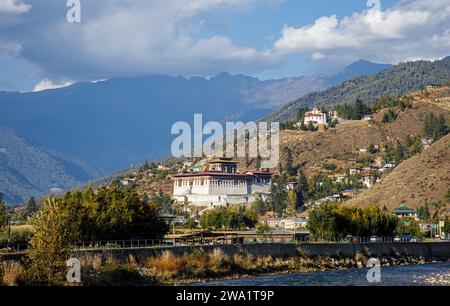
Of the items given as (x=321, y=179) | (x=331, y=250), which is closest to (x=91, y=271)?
(x=331, y=250)

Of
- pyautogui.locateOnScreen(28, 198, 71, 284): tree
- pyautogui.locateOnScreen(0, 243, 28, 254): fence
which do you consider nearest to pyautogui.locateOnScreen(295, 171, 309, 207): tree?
pyautogui.locateOnScreen(0, 243, 28, 254): fence

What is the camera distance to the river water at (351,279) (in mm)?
57531

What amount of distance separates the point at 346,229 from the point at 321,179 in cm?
9653

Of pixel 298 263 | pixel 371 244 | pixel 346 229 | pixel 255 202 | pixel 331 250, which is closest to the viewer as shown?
pixel 298 263

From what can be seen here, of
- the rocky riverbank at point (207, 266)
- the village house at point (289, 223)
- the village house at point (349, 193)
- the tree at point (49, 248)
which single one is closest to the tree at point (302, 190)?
the village house at point (349, 193)

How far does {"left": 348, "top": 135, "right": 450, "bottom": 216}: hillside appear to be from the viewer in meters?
150

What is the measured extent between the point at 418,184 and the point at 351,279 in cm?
9803

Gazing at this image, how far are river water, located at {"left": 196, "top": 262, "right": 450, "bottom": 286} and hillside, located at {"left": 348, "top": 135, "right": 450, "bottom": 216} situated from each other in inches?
3039

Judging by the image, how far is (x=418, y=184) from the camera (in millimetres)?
155625

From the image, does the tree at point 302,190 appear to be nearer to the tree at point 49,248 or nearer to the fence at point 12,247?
the fence at point 12,247

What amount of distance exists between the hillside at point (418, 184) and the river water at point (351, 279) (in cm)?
7720

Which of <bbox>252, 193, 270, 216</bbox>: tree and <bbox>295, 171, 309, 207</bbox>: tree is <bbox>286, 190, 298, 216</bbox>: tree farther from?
<bbox>252, 193, 270, 216</bbox>: tree

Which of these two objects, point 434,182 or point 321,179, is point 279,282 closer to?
point 434,182

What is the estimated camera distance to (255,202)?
186m
